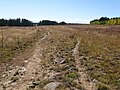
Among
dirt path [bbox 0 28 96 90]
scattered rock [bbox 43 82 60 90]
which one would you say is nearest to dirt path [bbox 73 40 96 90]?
dirt path [bbox 0 28 96 90]

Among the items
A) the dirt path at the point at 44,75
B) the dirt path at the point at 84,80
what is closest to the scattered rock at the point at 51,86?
the dirt path at the point at 44,75

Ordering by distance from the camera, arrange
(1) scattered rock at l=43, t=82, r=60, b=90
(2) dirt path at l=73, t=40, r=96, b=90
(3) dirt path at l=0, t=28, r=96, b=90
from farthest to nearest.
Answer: (3) dirt path at l=0, t=28, r=96, b=90
(2) dirt path at l=73, t=40, r=96, b=90
(1) scattered rock at l=43, t=82, r=60, b=90

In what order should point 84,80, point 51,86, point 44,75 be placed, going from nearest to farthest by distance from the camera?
point 51,86 < point 84,80 < point 44,75

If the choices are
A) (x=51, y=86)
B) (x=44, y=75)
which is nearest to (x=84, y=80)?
(x=51, y=86)

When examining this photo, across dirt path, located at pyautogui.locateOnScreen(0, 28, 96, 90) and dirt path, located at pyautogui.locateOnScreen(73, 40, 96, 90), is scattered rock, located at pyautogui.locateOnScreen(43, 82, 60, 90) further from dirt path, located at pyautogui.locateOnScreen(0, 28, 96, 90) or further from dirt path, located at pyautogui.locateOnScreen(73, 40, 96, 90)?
dirt path, located at pyautogui.locateOnScreen(73, 40, 96, 90)

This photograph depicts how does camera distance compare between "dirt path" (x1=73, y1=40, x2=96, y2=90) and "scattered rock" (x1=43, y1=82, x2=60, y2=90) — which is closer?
"scattered rock" (x1=43, y1=82, x2=60, y2=90)

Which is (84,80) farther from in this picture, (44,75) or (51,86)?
(44,75)

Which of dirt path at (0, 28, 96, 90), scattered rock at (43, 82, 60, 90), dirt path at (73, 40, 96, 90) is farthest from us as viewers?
dirt path at (0, 28, 96, 90)

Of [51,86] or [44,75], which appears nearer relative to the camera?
[51,86]

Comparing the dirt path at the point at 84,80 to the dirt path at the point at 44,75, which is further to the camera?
the dirt path at the point at 44,75

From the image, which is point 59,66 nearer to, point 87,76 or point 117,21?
point 87,76

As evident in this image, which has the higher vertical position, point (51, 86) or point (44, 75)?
point (51, 86)

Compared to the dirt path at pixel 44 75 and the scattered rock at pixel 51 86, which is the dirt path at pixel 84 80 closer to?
the dirt path at pixel 44 75

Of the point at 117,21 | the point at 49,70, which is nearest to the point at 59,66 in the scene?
the point at 49,70
